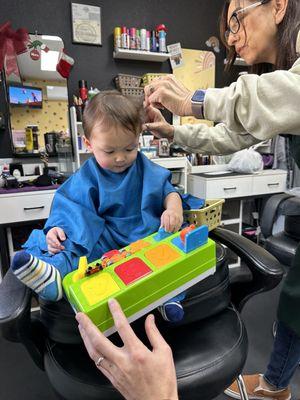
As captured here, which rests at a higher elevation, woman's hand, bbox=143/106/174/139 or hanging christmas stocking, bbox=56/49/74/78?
hanging christmas stocking, bbox=56/49/74/78

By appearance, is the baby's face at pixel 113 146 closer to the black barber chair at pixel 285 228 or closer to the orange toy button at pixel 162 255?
the orange toy button at pixel 162 255

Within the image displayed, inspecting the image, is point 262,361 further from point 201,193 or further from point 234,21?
point 234,21

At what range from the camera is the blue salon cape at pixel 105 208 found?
945mm

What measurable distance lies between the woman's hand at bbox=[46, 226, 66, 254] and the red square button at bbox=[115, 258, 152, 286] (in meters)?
0.26

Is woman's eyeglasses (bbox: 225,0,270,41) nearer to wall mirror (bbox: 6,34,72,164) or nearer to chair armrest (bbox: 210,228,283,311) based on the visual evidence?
chair armrest (bbox: 210,228,283,311)

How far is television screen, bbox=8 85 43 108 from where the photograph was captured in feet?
6.53

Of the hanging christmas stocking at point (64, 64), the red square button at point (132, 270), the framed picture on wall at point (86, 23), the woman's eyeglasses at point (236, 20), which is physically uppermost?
the framed picture on wall at point (86, 23)

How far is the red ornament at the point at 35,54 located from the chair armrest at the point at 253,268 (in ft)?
6.26

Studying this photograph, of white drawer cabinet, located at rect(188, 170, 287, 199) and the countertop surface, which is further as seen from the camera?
white drawer cabinet, located at rect(188, 170, 287, 199)

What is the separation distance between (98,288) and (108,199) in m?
0.46

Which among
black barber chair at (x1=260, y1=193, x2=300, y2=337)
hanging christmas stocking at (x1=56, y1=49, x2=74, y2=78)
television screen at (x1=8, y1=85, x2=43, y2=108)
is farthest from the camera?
hanging christmas stocking at (x1=56, y1=49, x2=74, y2=78)

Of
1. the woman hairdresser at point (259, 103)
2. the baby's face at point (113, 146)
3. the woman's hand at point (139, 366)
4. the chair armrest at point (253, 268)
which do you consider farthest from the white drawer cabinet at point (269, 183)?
the woman's hand at point (139, 366)

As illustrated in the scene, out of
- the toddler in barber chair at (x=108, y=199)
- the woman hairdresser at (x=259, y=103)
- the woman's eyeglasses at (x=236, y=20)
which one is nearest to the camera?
the woman hairdresser at (x=259, y=103)

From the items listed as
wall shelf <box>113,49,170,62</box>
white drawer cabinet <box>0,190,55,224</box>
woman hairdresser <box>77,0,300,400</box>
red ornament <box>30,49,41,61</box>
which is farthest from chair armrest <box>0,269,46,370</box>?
wall shelf <box>113,49,170,62</box>
